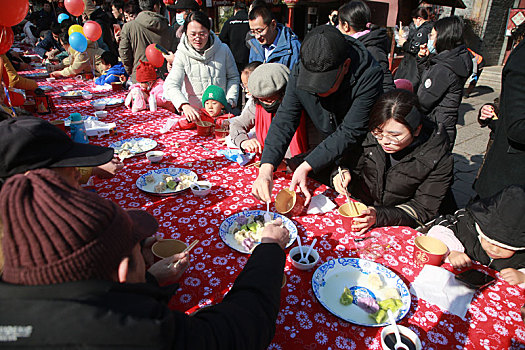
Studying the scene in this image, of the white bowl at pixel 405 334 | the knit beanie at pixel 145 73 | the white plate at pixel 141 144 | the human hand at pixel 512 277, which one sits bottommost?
the human hand at pixel 512 277

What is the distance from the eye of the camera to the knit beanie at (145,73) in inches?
168

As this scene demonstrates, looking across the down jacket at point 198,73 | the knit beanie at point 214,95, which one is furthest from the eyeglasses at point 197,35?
the knit beanie at point 214,95

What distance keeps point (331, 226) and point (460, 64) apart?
302 cm

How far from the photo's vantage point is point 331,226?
1750 millimetres

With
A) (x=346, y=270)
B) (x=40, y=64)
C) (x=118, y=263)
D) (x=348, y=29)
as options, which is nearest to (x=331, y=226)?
(x=346, y=270)

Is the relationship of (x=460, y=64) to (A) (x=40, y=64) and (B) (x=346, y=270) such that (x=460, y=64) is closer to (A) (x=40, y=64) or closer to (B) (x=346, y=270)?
(B) (x=346, y=270)

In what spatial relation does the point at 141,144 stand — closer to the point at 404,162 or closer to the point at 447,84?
the point at 404,162

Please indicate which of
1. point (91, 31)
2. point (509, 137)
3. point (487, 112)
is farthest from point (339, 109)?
point (91, 31)

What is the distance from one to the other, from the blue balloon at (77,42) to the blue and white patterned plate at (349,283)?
6347mm

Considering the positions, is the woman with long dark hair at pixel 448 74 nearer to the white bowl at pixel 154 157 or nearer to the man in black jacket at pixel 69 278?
the white bowl at pixel 154 157

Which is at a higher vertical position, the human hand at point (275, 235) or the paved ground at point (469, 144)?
the human hand at point (275, 235)

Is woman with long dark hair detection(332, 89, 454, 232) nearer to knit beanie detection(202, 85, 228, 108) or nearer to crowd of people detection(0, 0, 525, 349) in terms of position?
crowd of people detection(0, 0, 525, 349)

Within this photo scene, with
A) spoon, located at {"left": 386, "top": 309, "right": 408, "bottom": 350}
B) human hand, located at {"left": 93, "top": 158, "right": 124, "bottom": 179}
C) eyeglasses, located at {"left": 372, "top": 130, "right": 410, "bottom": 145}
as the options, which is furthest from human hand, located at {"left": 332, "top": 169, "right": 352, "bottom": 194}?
human hand, located at {"left": 93, "top": 158, "right": 124, "bottom": 179}

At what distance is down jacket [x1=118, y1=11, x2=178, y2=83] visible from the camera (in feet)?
16.5
